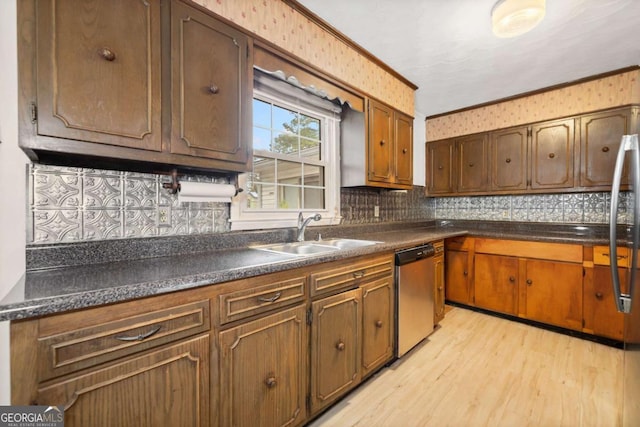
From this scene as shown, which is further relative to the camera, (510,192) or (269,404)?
(510,192)

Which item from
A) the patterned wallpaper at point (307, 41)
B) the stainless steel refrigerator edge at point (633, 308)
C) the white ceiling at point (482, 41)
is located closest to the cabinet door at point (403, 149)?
the patterned wallpaper at point (307, 41)

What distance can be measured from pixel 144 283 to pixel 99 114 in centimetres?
70

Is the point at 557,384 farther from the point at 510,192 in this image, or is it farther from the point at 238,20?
the point at 238,20

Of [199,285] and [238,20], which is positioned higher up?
[238,20]

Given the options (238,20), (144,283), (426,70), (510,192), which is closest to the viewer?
(144,283)

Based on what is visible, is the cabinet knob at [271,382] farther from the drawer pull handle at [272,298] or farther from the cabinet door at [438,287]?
the cabinet door at [438,287]

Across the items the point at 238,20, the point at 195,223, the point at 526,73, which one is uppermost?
the point at 526,73

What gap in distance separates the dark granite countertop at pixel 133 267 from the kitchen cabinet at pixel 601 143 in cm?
231

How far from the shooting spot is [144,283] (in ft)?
2.94

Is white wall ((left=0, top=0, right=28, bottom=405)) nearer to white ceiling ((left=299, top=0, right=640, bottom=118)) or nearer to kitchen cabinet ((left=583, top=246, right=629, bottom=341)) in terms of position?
white ceiling ((left=299, top=0, right=640, bottom=118))

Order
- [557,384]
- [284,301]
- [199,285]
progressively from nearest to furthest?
[199,285] < [284,301] < [557,384]

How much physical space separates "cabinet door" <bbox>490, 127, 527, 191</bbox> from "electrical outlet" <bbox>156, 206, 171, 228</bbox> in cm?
351

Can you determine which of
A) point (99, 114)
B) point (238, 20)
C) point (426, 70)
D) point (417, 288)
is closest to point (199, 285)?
point (99, 114)

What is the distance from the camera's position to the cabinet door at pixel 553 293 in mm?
2496
